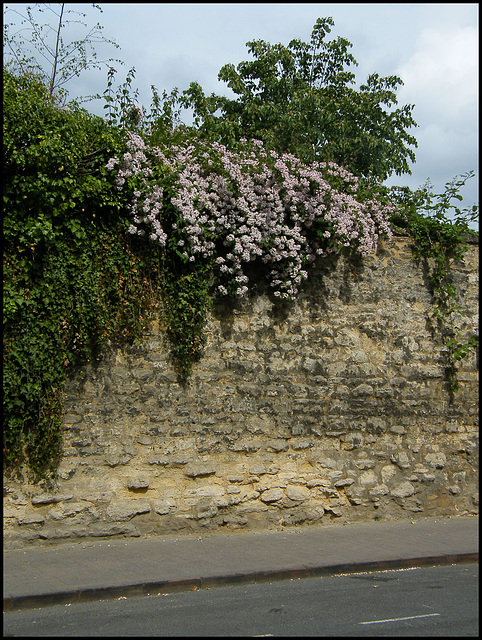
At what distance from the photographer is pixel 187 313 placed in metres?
8.76

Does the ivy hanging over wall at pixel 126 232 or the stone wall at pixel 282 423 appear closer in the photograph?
the ivy hanging over wall at pixel 126 232

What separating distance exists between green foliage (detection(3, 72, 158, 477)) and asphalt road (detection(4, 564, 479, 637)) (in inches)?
105

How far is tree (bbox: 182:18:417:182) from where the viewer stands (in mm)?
17109

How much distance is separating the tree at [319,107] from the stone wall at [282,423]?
7.77m

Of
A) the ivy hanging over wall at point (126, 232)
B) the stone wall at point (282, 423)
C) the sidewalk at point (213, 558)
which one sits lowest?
the sidewalk at point (213, 558)

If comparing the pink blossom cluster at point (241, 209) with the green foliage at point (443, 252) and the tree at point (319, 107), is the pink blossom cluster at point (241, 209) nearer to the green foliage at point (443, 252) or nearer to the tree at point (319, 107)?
the green foliage at point (443, 252)

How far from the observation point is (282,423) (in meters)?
9.27

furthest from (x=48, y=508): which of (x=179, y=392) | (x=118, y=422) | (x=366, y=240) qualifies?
(x=366, y=240)

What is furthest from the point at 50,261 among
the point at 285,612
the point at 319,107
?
the point at 319,107

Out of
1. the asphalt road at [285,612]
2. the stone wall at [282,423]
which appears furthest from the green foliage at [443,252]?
the asphalt road at [285,612]

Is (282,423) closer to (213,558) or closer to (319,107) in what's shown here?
(213,558)

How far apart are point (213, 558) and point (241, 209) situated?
14.9 ft

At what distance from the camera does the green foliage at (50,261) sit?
769 cm

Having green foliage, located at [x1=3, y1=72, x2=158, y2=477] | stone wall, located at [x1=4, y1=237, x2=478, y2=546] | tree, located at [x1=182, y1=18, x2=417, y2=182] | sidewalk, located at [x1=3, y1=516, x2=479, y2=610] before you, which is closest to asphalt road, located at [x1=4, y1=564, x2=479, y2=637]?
sidewalk, located at [x1=3, y1=516, x2=479, y2=610]
